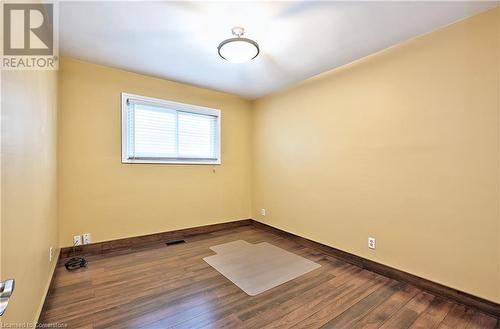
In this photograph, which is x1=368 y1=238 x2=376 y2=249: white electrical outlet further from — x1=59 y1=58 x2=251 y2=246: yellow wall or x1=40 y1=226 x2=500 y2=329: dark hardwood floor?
x1=59 y1=58 x2=251 y2=246: yellow wall

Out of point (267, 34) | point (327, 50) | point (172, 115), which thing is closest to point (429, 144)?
point (327, 50)

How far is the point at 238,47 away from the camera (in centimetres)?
210

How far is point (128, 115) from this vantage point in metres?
3.09

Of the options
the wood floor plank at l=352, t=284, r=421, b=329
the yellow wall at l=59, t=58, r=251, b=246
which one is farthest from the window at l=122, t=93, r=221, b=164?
the wood floor plank at l=352, t=284, r=421, b=329

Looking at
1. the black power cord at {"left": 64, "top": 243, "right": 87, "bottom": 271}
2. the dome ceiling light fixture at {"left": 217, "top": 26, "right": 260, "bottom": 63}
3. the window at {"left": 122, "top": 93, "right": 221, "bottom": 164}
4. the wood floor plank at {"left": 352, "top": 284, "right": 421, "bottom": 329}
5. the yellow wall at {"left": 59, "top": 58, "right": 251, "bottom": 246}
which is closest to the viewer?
the wood floor plank at {"left": 352, "top": 284, "right": 421, "bottom": 329}

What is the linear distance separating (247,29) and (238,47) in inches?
7.4

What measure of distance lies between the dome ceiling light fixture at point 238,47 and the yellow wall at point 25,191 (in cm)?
149

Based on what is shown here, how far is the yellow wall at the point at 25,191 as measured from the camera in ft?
3.25

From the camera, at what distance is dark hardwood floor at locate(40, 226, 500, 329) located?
1632mm

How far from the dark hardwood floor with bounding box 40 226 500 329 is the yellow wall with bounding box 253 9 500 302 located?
35 centimetres

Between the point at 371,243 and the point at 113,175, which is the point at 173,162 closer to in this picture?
the point at 113,175

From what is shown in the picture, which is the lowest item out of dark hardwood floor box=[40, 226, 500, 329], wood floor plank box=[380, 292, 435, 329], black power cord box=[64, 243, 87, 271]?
wood floor plank box=[380, 292, 435, 329]

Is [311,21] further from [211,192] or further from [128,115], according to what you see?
[211,192]

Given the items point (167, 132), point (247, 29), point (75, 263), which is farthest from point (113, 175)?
point (247, 29)
